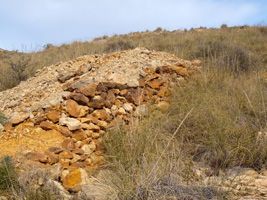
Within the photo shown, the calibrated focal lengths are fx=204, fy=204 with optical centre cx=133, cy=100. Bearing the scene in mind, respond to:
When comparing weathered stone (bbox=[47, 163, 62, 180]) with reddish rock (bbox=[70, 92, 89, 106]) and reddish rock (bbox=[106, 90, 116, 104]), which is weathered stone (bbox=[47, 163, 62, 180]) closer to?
reddish rock (bbox=[70, 92, 89, 106])

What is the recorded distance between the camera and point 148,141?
207cm

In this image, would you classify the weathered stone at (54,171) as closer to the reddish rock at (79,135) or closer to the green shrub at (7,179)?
the green shrub at (7,179)

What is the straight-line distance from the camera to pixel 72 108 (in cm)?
292

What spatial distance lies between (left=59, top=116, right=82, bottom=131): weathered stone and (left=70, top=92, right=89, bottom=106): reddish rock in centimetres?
37

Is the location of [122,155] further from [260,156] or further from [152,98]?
[152,98]

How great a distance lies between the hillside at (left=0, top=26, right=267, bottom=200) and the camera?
65.2 inches

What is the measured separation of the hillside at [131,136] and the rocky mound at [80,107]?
1cm

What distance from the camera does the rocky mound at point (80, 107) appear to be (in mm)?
2324

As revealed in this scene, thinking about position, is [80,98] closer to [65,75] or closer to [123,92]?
[123,92]

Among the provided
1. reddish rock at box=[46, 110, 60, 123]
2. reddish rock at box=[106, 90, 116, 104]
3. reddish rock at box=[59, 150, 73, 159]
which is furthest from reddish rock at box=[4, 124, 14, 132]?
reddish rock at box=[106, 90, 116, 104]

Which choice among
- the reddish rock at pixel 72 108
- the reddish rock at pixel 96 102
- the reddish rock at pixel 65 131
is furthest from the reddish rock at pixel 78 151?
the reddish rock at pixel 96 102

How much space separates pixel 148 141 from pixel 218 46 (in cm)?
588

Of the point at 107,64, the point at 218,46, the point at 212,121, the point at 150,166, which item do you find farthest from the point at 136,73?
the point at 218,46

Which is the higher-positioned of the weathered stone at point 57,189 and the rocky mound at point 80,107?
the rocky mound at point 80,107
